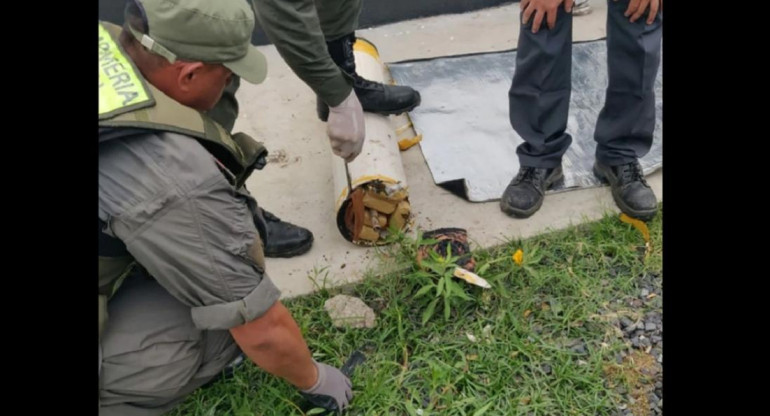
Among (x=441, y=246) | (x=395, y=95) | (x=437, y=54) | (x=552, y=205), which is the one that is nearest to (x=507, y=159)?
(x=552, y=205)

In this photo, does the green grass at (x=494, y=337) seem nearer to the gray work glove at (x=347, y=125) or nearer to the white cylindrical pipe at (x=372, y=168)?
the white cylindrical pipe at (x=372, y=168)

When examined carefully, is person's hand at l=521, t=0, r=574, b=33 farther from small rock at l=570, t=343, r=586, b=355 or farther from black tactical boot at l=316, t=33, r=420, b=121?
small rock at l=570, t=343, r=586, b=355

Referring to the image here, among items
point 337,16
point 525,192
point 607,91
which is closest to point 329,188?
point 337,16

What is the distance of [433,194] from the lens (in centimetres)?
328

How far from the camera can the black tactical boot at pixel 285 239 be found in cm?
295

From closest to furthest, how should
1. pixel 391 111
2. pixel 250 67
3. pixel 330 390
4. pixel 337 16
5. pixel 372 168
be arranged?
pixel 250 67, pixel 330 390, pixel 372 168, pixel 337 16, pixel 391 111

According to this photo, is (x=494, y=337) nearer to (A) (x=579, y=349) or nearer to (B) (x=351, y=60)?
(A) (x=579, y=349)

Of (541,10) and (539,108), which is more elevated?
(541,10)

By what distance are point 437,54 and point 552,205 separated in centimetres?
150

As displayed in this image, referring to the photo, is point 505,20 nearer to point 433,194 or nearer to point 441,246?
point 433,194

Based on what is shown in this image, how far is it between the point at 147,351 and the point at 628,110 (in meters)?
2.08

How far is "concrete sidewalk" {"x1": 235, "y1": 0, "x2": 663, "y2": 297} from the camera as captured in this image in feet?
9.71

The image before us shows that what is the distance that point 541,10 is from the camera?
2680 millimetres

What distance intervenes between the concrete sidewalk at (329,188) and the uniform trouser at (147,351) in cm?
74
